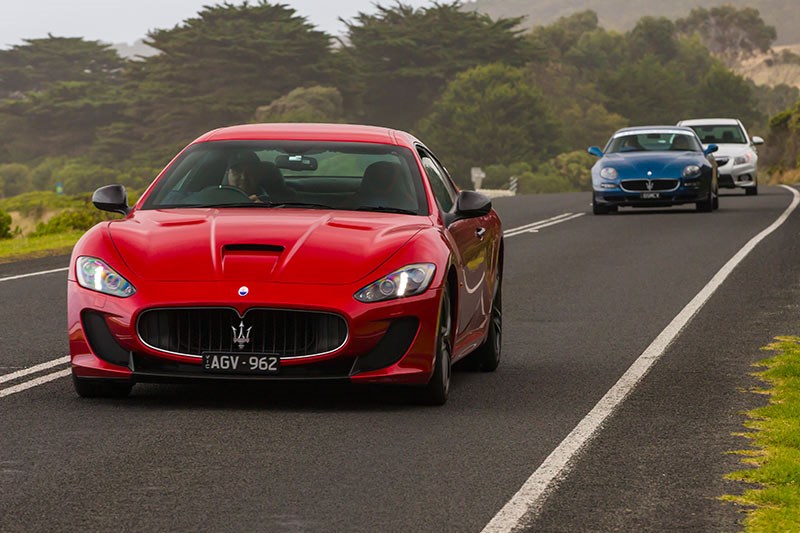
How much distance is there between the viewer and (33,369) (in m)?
10.3

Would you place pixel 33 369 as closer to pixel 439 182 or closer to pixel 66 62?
pixel 439 182

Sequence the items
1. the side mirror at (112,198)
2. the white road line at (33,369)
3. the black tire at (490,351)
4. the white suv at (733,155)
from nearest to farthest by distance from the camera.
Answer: the side mirror at (112,198) → the white road line at (33,369) → the black tire at (490,351) → the white suv at (733,155)

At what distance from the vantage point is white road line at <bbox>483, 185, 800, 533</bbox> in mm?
6230

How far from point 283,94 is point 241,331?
9350 cm

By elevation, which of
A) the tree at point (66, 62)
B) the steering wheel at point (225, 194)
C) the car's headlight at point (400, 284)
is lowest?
the car's headlight at point (400, 284)

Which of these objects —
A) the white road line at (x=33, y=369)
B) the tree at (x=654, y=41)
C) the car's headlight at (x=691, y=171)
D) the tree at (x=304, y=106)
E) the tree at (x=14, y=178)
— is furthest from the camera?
the tree at (x=654, y=41)

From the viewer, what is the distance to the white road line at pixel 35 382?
30.5ft

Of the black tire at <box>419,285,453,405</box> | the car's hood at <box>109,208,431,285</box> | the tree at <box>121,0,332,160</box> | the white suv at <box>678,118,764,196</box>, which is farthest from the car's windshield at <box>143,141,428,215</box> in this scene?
the tree at <box>121,0,332,160</box>

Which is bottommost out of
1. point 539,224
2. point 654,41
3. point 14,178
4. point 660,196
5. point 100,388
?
point 14,178

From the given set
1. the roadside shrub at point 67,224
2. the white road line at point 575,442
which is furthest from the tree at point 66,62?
the white road line at point 575,442

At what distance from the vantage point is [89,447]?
24.7ft

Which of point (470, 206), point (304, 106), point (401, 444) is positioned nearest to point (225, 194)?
point (470, 206)

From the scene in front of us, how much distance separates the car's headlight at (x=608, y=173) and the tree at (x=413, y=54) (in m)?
77.8

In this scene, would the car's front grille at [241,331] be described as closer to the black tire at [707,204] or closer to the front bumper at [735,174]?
the black tire at [707,204]
